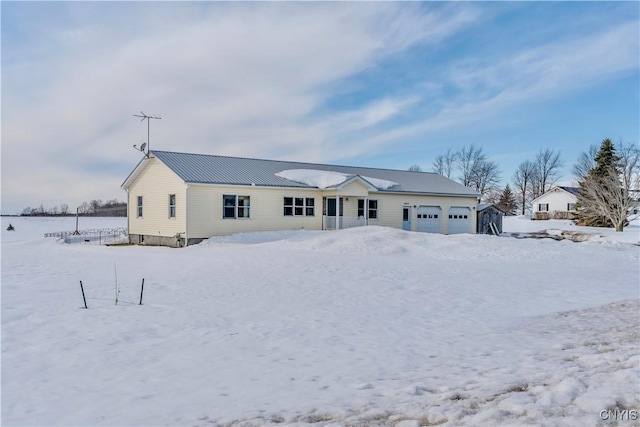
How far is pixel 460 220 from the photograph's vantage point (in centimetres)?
3241

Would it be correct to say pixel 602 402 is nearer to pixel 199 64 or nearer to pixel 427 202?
pixel 199 64

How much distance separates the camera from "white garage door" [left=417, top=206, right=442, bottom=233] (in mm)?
30297

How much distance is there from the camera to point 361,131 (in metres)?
34.8

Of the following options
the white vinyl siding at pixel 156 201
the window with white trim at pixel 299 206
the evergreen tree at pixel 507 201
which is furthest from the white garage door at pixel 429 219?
the evergreen tree at pixel 507 201

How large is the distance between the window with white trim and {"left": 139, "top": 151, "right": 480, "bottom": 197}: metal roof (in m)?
0.87

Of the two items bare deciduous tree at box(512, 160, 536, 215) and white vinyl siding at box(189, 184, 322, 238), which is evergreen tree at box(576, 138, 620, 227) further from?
bare deciduous tree at box(512, 160, 536, 215)

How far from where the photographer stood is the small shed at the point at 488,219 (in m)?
34.1

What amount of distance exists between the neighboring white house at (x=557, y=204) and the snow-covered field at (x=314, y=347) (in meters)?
44.3

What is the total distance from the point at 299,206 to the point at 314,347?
63.6 ft

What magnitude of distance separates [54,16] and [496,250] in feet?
61.9

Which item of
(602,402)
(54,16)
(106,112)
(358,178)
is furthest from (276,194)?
(602,402)

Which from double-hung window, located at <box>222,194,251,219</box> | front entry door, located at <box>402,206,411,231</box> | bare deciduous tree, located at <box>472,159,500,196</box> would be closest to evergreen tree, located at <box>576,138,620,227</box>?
front entry door, located at <box>402,206,411,231</box>

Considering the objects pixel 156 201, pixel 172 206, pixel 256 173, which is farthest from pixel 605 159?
pixel 156 201

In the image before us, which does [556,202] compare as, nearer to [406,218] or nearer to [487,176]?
[487,176]
